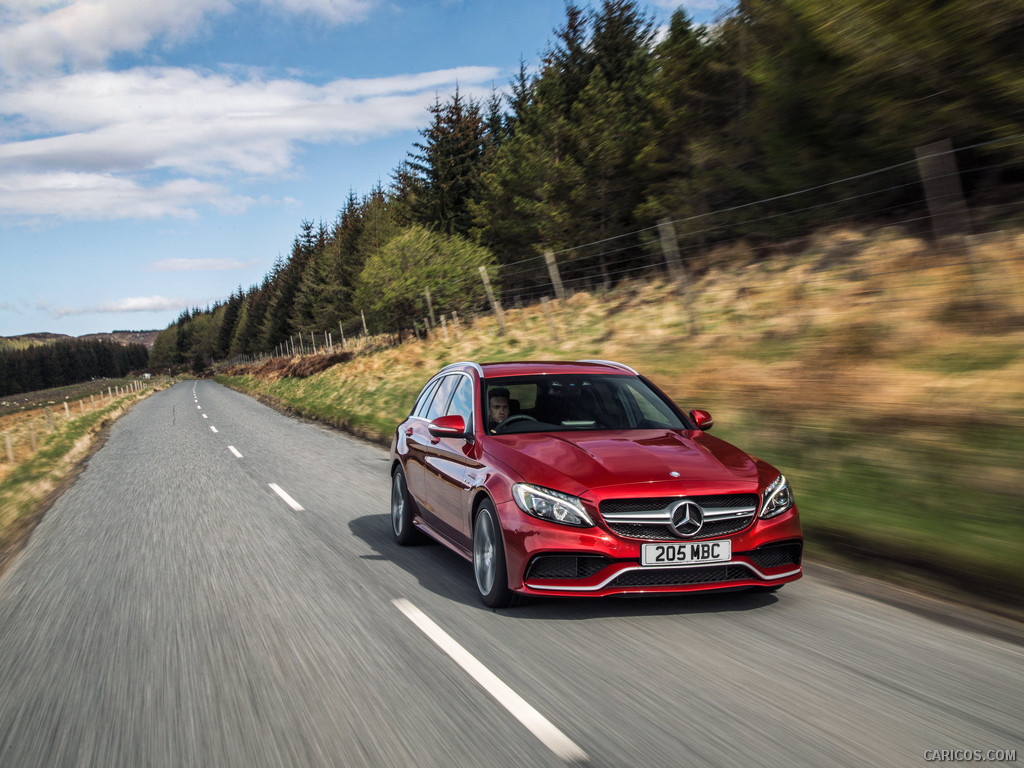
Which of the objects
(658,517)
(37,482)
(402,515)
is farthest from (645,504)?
(37,482)

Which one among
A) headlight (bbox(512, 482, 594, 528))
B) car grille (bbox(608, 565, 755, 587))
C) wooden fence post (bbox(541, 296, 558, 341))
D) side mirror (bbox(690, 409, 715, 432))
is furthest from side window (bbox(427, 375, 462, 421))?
wooden fence post (bbox(541, 296, 558, 341))

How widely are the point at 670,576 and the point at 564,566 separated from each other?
0.59m

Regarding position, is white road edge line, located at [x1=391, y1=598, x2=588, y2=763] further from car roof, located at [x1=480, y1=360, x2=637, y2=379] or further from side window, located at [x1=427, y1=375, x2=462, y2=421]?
side window, located at [x1=427, y1=375, x2=462, y2=421]

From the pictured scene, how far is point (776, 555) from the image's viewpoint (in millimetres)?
4867

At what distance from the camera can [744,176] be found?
76.3 feet

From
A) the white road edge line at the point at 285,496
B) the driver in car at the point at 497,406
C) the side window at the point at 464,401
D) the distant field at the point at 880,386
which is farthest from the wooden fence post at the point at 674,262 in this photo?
the driver in car at the point at 497,406

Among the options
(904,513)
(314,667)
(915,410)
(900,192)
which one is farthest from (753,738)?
(900,192)

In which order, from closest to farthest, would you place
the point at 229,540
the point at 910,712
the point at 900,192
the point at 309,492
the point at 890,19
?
1. the point at 910,712
2. the point at 229,540
3. the point at 309,492
4. the point at 900,192
5. the point at 890,19

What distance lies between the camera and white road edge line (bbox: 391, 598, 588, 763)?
10.6ft

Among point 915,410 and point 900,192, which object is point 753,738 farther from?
point 900,192

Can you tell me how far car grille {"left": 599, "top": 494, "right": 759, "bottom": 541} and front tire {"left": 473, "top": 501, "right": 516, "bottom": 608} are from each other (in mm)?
720

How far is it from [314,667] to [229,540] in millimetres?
3872

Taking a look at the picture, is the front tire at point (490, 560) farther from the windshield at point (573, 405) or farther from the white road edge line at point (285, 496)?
the white road edge line at point (285, 496)

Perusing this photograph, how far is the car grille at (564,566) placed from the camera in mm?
4625
